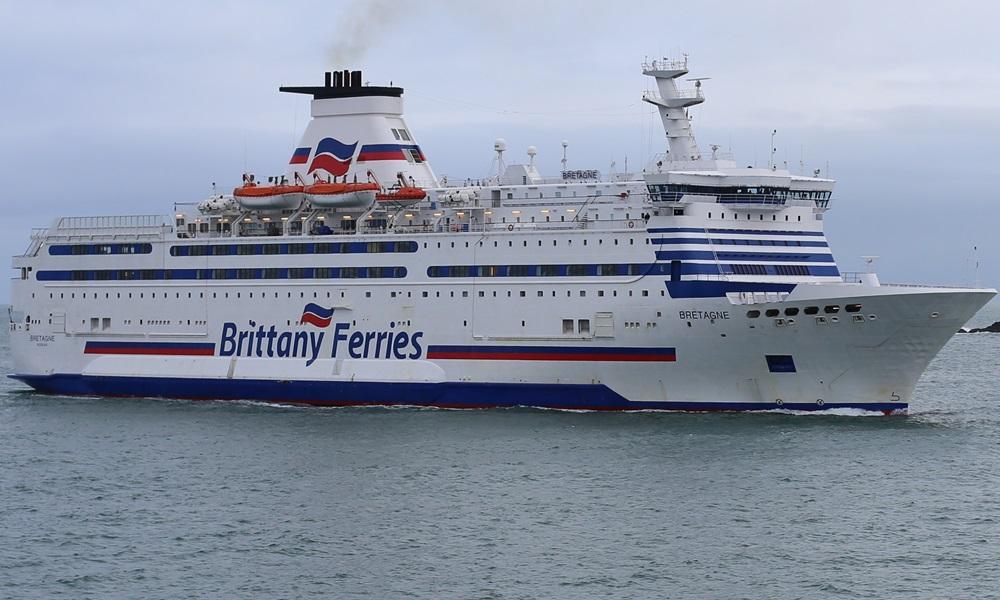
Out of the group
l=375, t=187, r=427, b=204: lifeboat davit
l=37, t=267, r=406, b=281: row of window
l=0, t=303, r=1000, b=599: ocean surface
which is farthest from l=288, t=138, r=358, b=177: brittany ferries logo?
l=0, t=303, r=1000, b=599: ocean surface

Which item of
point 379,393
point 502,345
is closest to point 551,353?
point 502,345

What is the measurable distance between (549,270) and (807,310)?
302 inches

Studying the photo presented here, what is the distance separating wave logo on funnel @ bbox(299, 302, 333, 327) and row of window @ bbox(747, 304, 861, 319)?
1345cm

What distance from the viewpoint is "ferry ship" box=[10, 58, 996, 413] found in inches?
1526

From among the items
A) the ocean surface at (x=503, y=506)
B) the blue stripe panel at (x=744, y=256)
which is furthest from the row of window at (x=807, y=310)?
the ocean surface at (x=503, y=506)

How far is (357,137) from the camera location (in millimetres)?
47188

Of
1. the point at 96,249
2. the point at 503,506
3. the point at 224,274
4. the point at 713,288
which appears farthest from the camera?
the point at 96,249

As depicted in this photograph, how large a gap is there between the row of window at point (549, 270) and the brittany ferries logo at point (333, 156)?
20.0ft

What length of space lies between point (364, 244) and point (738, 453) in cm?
1520

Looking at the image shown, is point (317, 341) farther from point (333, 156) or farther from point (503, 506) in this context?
point (503, 506)

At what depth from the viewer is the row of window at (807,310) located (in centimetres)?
3772

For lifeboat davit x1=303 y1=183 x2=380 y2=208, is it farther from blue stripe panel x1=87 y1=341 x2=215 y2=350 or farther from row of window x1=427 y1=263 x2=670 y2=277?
blue stripe panel x1=87 y1=341 x2=215 y2=350

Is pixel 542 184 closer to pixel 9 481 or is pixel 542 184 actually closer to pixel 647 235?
Result: pixel 647 235

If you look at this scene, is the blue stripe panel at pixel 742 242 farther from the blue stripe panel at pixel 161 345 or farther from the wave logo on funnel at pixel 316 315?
the blue stripe panel at pixel 161 345
